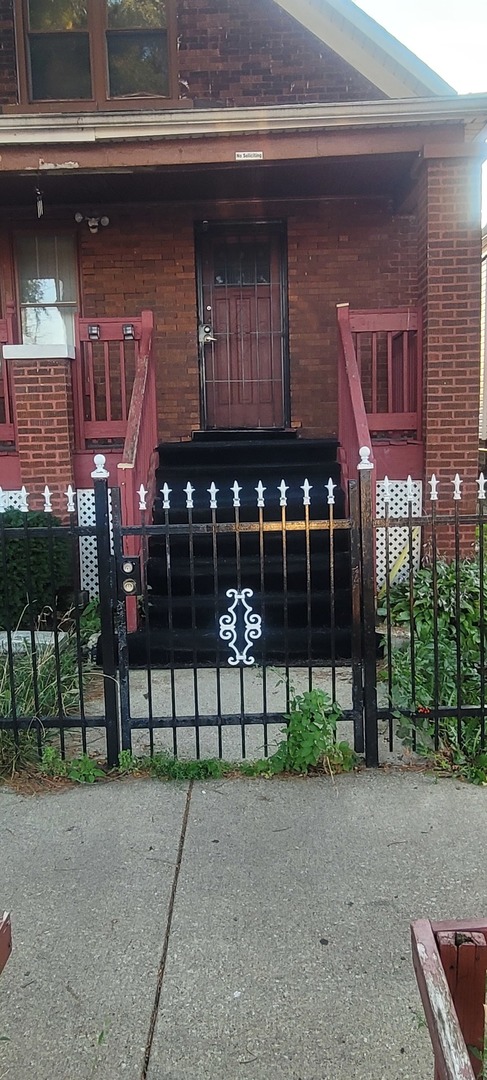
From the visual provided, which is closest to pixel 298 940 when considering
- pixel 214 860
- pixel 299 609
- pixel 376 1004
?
pixel 376 1004

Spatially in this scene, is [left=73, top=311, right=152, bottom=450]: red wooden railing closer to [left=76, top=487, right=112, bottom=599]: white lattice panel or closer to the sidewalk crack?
[left=76, top=487, right=112, bottom=599]: white lattice panel

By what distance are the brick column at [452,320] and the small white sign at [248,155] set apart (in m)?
1.44

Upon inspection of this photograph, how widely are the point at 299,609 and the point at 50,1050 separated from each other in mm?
3717

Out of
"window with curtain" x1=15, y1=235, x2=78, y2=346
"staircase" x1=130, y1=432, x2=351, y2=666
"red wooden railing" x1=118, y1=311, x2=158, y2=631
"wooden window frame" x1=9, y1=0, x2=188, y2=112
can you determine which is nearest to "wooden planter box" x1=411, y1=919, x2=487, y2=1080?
"staircase" x1=130, y1=432, x2=351, y2=666

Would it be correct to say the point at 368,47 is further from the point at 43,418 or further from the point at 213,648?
the point at 213,648

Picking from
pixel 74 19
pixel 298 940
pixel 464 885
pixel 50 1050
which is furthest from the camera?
pixel 74 19

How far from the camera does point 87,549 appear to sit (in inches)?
287

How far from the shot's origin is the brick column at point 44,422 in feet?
21.8

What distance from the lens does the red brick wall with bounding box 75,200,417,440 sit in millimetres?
8352

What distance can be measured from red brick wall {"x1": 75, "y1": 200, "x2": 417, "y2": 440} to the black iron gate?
2.47m

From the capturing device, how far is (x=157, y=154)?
6.88 m

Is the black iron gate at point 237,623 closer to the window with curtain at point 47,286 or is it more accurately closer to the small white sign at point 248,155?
the small white sign at point 248,155

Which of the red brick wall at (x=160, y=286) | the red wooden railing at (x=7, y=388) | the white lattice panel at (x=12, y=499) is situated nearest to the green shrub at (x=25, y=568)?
the white lattice panel at (x=12, y=499)

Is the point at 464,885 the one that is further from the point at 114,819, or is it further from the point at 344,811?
the point at 114,819
